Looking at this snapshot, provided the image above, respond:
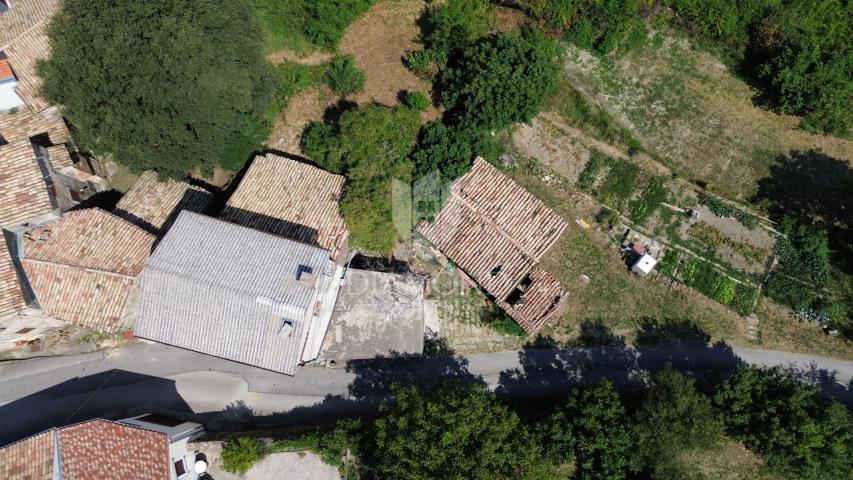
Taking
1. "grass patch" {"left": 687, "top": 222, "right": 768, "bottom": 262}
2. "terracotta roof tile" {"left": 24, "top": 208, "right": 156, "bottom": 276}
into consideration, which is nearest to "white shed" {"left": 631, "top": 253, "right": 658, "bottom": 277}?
"grass patch" {"left": 687, "top": 222, "right": 768, "bottom": 262}

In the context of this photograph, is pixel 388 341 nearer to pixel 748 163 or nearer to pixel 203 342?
Answer: pixel 203 342

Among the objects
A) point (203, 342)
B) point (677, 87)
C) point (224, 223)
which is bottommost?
point (203, 342)

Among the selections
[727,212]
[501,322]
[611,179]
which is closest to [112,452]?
[501,322]

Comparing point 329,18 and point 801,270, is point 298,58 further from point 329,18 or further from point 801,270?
point 801,270

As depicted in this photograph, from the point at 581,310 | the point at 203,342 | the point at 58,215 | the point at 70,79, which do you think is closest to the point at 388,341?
the point at 203,342

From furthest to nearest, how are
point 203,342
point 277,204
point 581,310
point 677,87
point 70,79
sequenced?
point 677,87, point 581,310, point 277,204, point 70,79, point 203,342

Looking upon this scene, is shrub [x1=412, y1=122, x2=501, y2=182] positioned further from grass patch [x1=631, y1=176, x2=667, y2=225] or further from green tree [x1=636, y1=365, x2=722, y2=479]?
green tree [x1=636, y1=365, x2=722, y2=479]
